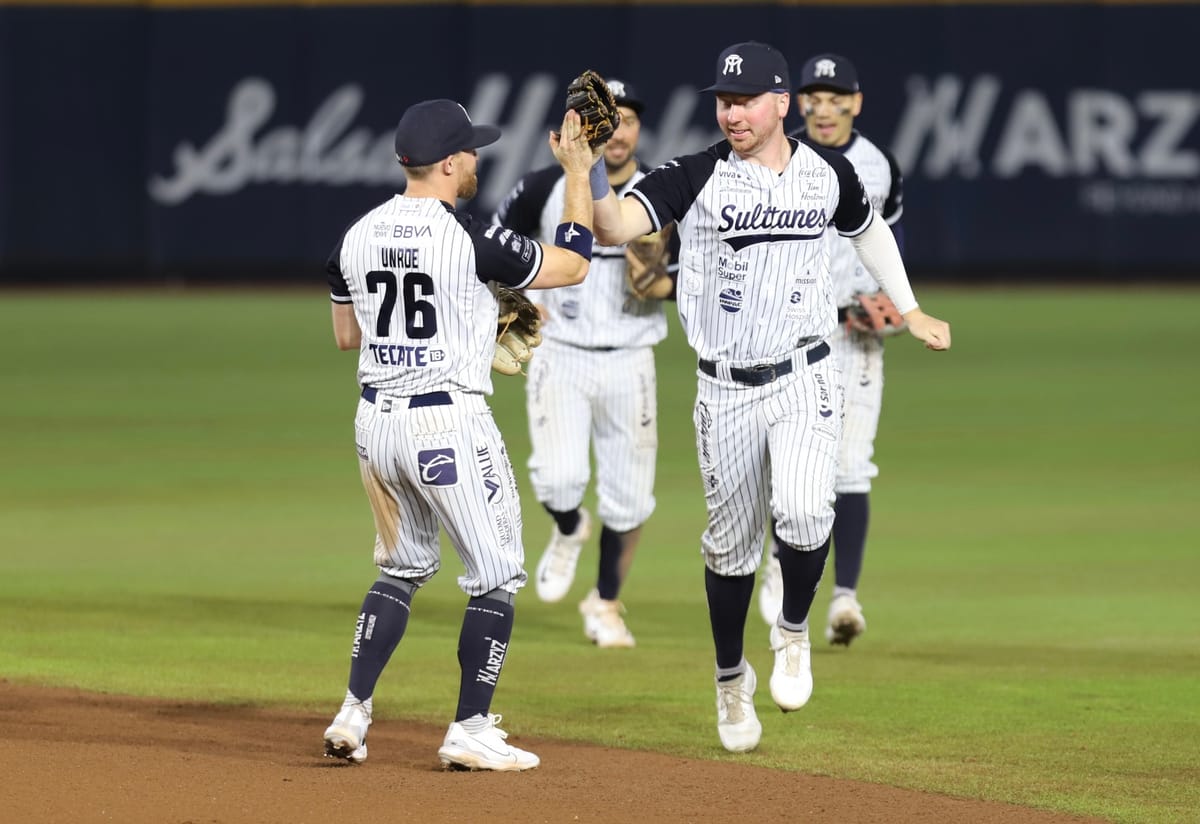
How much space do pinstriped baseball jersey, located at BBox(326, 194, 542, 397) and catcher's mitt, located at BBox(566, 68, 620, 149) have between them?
428mm

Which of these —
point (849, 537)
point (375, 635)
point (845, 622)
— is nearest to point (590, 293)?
point (849, 537)

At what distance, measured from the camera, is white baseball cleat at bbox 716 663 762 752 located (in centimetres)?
659

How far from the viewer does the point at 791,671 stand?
6703mm

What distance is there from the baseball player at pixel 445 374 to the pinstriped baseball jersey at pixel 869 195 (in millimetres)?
2871

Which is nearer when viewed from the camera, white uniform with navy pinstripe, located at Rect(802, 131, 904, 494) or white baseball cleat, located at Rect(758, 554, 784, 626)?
white uniform with navy pinstripe, located at Rect(802, 131, 904, 494)

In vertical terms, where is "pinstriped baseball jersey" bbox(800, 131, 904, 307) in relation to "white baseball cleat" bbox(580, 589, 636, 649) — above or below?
above

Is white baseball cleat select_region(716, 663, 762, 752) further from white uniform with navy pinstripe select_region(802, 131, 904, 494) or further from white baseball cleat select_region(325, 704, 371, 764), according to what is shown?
white uniform with navy pinstripe select_region(802, 131, 904, 494)

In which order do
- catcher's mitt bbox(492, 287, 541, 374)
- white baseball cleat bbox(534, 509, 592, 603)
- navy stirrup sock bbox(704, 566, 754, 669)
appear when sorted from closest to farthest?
catcher's mitt bbox(492, 287, 541, 374), navy stirrup sock bbox(704, 566, 754, 669), white baseball cleat bbox(534, 509, 592, 603)

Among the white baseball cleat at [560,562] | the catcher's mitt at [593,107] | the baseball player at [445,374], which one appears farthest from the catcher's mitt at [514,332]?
the white baseball cleat at [560,562]

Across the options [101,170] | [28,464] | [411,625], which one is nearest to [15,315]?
[101,170]

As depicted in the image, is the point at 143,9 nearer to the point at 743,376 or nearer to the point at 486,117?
the point at 486,117

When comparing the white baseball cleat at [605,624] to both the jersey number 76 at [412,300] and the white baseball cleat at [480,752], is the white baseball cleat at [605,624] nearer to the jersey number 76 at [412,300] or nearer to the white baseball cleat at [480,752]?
the white baseball cleat at [480,752]

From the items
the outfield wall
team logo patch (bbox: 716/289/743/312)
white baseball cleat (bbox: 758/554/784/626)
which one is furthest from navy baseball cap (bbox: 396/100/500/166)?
the outfield wall

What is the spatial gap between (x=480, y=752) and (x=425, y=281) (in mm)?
1491
